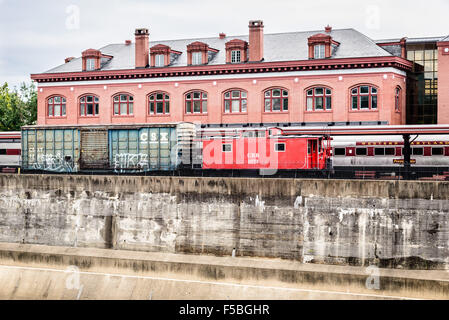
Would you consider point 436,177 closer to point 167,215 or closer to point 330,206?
point 330,206

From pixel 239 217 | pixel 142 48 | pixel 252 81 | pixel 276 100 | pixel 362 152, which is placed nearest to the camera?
pixel 239 217

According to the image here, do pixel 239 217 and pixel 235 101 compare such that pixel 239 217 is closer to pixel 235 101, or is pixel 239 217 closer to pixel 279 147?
pixel 279 147

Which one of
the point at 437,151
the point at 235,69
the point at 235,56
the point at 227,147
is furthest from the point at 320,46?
the point at 227,147

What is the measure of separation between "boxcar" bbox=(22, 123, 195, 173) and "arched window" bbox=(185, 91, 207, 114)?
1439 centimetres

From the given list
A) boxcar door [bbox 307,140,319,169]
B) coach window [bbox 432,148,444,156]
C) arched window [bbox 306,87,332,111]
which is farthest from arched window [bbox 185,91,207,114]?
coach window [bbox 432,148,444,156]

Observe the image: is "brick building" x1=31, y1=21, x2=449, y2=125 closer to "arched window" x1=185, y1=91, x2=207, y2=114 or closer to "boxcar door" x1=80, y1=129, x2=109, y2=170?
"arched window" x1=185, y1=91, x2=207, y2=114

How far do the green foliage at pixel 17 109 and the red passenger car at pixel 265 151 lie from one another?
141 ft

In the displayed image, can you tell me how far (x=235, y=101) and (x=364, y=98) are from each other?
1208 cm

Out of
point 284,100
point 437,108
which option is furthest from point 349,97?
point 437,108

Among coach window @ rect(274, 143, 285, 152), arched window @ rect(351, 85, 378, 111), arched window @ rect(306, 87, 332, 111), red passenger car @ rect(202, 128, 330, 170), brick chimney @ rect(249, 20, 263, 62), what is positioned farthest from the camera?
brick chimney @ rect(249, 20, 263, 62)

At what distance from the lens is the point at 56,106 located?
203ft

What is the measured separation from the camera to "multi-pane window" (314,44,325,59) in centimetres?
5281

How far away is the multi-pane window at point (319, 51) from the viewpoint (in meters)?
52.8

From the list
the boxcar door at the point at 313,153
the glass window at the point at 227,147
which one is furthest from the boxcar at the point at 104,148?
the boxcar door at the point at 313,153
